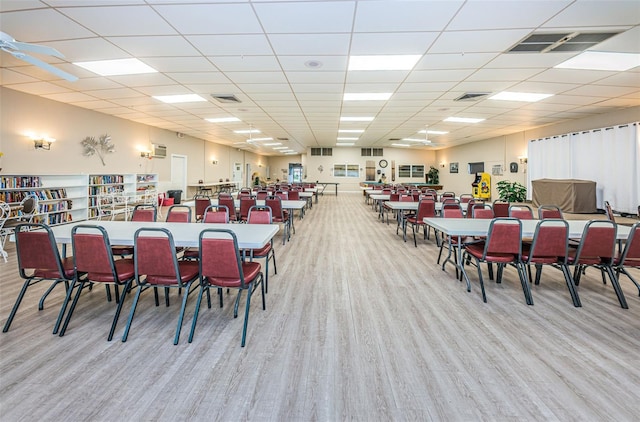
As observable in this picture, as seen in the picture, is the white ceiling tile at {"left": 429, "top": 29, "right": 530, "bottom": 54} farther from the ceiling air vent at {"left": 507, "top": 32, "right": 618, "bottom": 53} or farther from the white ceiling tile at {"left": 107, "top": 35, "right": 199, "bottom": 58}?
the white ceiling tile at {"left": 107, "top": 35, "right": 199, "bottom": 58}

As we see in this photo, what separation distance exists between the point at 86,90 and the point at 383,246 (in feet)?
22.2

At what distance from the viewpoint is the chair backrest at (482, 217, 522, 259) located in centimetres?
305

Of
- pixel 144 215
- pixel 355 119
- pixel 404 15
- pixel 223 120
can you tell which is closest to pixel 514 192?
pixel 355 119

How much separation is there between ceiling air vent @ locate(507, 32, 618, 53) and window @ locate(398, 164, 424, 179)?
16.2 meters

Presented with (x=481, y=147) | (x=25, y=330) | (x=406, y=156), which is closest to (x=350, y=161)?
(x=406, y=156)

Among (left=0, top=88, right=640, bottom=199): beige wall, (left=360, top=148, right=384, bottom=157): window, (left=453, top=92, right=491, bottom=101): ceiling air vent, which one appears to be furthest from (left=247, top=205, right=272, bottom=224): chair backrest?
(left=360, top=148, right=384, bottom=157): window

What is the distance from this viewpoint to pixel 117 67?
4.81 metres

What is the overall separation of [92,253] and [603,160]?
37.8ft

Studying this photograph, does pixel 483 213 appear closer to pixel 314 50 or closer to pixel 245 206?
pixel 314 50

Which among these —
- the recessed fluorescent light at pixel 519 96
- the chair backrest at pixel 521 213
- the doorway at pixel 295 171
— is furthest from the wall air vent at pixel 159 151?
the doorway at pixel 295 171

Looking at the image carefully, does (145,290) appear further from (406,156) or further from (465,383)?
(406,156)

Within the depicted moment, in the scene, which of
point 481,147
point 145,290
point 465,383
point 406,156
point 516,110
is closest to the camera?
point 465,383

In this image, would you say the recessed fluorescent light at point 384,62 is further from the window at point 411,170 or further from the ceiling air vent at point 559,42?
the window at point 411,170

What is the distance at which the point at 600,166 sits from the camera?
8398 millimetres
